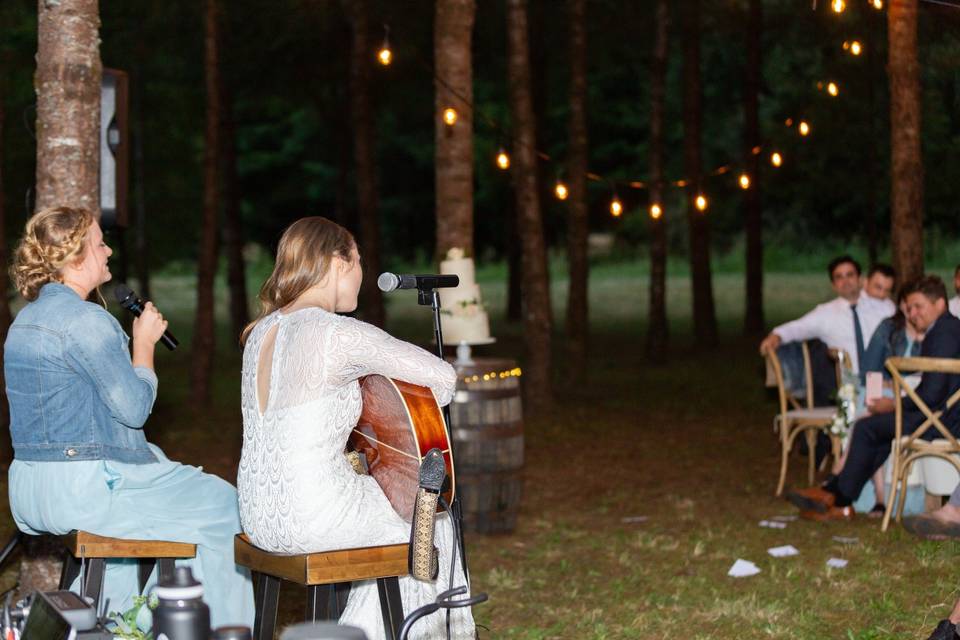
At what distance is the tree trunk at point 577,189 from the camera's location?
15.2 metres

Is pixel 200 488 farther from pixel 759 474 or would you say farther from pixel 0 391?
pixel 0 391

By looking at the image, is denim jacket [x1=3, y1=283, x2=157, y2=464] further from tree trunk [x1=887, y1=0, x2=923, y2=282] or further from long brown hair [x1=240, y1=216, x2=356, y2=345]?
tree trunk [x1=887, y1=0, x2=923, y2=282]

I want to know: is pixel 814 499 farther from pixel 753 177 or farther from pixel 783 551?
pixel 753 177

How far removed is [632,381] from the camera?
1634cm

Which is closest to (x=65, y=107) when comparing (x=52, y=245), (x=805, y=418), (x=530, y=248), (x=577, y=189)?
(x=52, y=245)

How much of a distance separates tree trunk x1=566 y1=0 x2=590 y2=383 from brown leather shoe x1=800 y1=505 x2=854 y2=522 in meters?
7.77

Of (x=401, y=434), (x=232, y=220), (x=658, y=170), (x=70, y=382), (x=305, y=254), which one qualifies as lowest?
(x=401, y=434)

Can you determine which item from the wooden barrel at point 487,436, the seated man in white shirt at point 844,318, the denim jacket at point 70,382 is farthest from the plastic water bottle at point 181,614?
the seated man in white shirt at point 844,318

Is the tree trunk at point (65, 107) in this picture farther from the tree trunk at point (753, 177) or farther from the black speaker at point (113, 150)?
the tree trunk at point (753, 177)

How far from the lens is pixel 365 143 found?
1695 cm

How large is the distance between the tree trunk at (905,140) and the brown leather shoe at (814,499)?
2523 mm

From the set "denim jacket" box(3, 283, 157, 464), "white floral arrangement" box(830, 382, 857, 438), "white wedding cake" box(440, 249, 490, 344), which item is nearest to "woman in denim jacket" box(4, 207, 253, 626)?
"denim jacket" box(3, 283, 157, 464)

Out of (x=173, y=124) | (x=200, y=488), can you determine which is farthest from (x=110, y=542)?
(x=173, y=124)

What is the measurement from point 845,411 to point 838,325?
793mm
